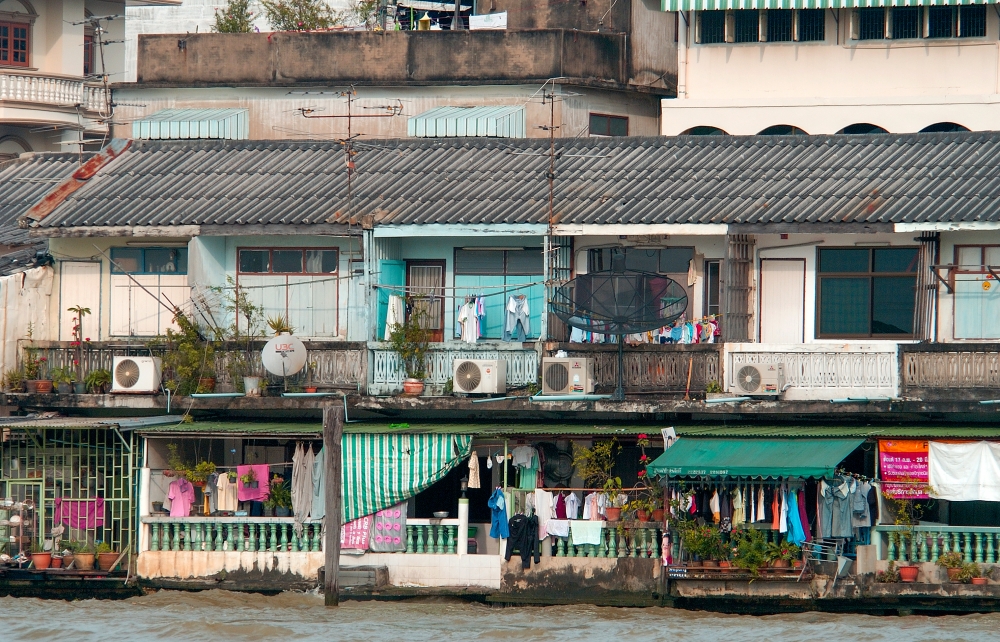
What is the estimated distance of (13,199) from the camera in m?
27.0

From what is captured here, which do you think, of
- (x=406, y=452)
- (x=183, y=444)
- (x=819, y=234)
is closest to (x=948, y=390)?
(x=819, y=234)

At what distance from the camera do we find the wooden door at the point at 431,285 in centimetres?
2431

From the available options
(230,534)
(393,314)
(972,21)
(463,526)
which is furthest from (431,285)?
(972,21)

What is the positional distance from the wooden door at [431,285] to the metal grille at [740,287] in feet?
13.6

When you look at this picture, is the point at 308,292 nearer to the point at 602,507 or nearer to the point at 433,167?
the point at 433,167

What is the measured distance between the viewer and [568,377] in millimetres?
22234

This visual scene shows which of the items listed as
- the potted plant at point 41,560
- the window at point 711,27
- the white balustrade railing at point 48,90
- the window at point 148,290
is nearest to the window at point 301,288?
the window at point 148,290

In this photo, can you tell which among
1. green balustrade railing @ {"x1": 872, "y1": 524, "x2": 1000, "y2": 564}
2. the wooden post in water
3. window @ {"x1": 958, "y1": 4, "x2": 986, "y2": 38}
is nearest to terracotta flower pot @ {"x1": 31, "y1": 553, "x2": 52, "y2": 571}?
the wooden post in water

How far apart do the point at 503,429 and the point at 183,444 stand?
192 inches

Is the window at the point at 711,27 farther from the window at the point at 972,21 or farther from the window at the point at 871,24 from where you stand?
the window at the point at 972,21

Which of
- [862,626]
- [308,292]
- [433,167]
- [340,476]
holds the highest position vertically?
[433,167]

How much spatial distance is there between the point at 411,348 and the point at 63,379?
4.95m

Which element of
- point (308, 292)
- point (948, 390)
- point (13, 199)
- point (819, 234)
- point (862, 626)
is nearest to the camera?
point (862, 626)

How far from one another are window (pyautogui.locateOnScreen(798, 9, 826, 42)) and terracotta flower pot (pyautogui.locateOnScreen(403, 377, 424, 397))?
32.4 feet
